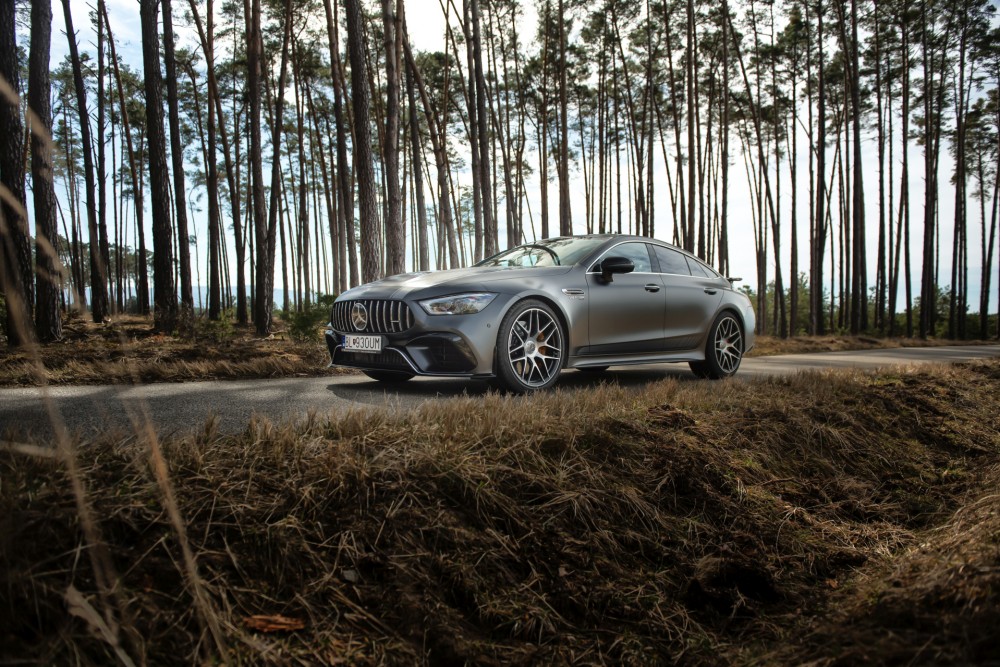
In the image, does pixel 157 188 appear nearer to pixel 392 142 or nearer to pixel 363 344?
pixel 392 142

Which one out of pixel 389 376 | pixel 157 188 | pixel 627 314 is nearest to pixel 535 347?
pixel 627 314

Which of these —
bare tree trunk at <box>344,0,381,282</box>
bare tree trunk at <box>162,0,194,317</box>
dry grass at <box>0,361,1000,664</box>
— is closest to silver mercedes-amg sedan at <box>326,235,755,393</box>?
dry grass at <box>0,361,1000,664</box>

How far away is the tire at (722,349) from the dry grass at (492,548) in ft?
11.9

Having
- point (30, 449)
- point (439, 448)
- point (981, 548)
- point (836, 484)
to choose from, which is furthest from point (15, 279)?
point (981, 548)

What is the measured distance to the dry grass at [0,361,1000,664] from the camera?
77.2 inches

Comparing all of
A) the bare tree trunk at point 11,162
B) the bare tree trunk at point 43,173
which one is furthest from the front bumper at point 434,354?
the bare tree trunk at point 43,173

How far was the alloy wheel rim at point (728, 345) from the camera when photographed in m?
7.72

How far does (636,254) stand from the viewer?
712cm

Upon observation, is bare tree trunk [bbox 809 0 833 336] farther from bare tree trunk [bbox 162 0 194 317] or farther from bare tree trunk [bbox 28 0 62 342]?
bare tree trunk [bbox 28 0 62 342]

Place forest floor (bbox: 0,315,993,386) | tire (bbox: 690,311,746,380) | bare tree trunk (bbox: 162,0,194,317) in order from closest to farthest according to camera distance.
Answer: forest floor (bbox: 0,315,993,386) → tire (bbox: 690,311,746,380) → bare tree trunk (bbox: 162,0,194,317)

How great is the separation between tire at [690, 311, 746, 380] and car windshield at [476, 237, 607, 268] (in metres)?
1.90

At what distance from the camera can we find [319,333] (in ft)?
40.1

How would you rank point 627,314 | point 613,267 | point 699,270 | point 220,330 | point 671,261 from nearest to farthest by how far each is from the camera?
1. point 613,267
2. point 627,314
3. point 671,261
4. point 699,270
5. point 220,330

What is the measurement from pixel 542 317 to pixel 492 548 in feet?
11.0
